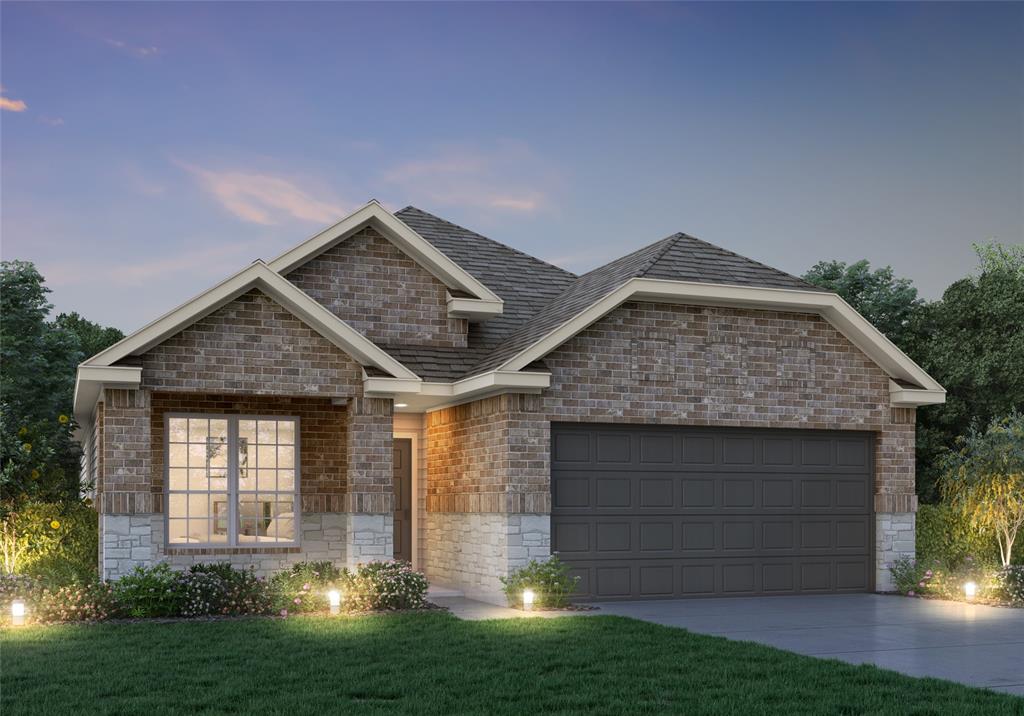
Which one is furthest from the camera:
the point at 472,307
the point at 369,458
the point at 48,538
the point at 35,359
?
the point at 35,359

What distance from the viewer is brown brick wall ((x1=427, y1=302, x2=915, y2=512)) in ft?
56.1

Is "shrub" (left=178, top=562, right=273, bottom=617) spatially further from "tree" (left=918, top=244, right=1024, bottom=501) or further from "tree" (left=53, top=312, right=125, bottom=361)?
"tree" (left=53, top=312, right=125, bottom=361)

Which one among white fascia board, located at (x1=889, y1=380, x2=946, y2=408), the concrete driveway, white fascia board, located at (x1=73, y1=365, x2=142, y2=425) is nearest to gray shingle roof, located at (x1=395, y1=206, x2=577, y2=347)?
the concrete driveway

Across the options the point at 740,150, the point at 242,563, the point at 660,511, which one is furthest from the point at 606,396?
the point at 740,150

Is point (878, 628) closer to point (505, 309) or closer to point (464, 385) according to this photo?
point (464, 385)

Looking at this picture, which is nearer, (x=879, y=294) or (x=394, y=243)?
(x=394, y=243)

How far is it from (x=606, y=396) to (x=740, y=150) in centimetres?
812

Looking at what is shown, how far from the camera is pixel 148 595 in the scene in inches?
577

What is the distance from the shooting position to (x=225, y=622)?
14.3 m

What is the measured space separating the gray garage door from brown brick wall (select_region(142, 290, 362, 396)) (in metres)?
3.69

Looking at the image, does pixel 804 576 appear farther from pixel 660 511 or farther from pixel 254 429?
pixel 254 429

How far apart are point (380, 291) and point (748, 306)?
20.4ft

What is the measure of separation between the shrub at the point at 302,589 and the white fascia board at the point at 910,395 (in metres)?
9.77

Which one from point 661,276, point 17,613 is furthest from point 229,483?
point 661,276
